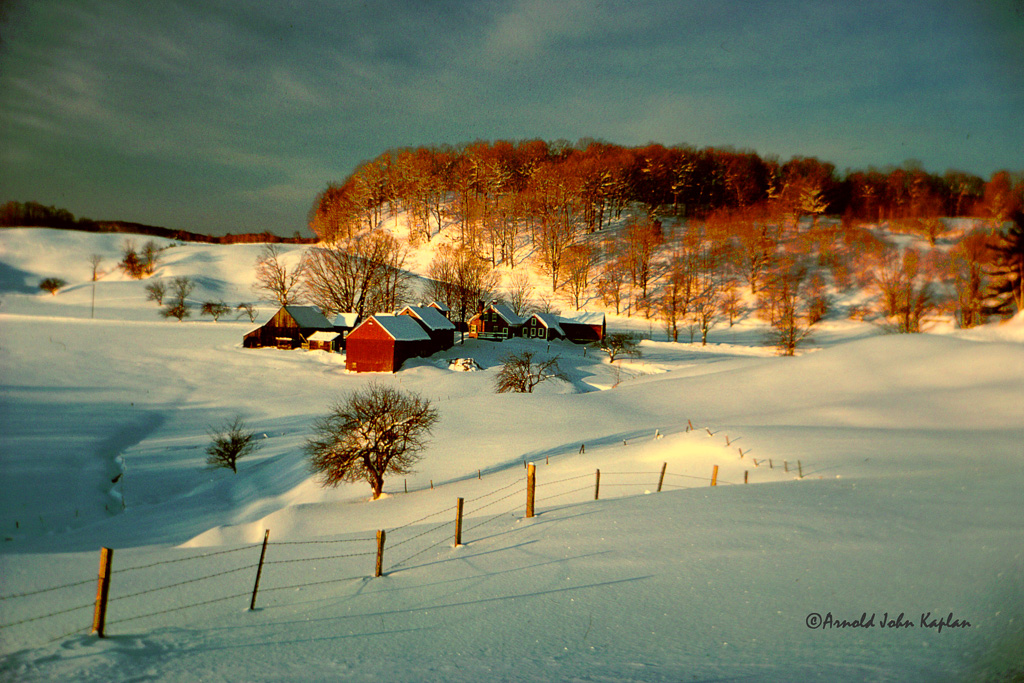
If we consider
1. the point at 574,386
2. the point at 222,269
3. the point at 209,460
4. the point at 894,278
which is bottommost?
the point at 209,460

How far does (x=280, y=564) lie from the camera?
8867 mm

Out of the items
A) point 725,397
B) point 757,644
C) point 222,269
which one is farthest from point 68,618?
point 222,269

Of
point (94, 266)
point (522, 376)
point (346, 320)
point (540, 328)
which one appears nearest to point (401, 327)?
point (522, 376)

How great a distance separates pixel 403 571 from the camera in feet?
26.1

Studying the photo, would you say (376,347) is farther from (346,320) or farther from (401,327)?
(346,320)

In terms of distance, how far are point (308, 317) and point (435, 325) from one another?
16.9m

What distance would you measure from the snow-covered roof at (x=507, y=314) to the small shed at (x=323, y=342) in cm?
1904

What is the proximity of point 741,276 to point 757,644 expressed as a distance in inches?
357

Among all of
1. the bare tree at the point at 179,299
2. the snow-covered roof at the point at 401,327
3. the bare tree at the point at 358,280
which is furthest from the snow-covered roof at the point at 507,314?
the bare tree at the point at 179,299

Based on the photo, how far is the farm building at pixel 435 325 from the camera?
165 ft

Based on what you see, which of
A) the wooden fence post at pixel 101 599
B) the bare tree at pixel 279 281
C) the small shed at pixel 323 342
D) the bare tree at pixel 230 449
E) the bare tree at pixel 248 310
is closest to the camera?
the wooden fence post at pixel 101 599

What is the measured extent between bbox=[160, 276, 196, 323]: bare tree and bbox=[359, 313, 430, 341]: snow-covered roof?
3678cm

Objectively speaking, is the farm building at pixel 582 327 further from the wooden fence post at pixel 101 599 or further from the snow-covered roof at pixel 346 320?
the wooden fence post at pixel 101 599

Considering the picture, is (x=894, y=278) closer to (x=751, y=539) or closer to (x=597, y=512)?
(x=751, y=539)
